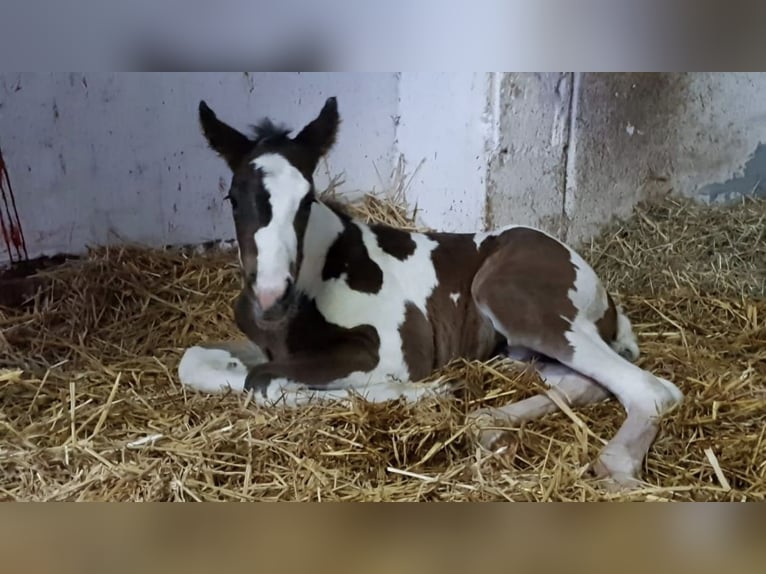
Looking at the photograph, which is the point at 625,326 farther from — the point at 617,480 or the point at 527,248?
the point at 617,480

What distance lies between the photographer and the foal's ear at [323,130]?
1452 millimetres

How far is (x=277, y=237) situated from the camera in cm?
135

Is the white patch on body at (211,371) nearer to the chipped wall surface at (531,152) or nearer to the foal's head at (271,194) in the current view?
the foal's head at (271,194)

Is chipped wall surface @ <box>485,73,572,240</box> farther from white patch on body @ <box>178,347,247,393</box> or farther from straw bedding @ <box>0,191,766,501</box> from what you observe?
white patch on body @ <box>178,347,247,393</box>

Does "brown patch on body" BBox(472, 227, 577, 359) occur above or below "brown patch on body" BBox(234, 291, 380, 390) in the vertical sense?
above

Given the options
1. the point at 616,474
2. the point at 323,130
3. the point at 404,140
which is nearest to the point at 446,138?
the point at 404,140

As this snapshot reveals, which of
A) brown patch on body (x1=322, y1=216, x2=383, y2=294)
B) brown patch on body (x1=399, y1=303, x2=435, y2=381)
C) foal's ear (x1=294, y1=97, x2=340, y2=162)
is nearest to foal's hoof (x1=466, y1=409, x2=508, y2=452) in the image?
brown patch on body (x1=399, y1=303, x2=435, y2=381)

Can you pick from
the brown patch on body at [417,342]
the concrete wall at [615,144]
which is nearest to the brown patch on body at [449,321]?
the brown patch on body at [417,342]

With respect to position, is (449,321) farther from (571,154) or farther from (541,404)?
(571,154)

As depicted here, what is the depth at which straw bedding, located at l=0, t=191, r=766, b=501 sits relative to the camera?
1.34m

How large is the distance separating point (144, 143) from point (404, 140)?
19.6 inches

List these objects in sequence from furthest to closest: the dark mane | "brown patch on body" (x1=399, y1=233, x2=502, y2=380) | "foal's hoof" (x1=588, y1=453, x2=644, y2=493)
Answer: "brown patch on body" (x1=399, y1=233, x2=502, y2=380), the dark mane, "foal's hoof" (x1=588, y1=453, x2=644, y2=493)

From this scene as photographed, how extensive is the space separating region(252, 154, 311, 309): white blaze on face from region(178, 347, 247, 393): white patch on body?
0.65 feet
